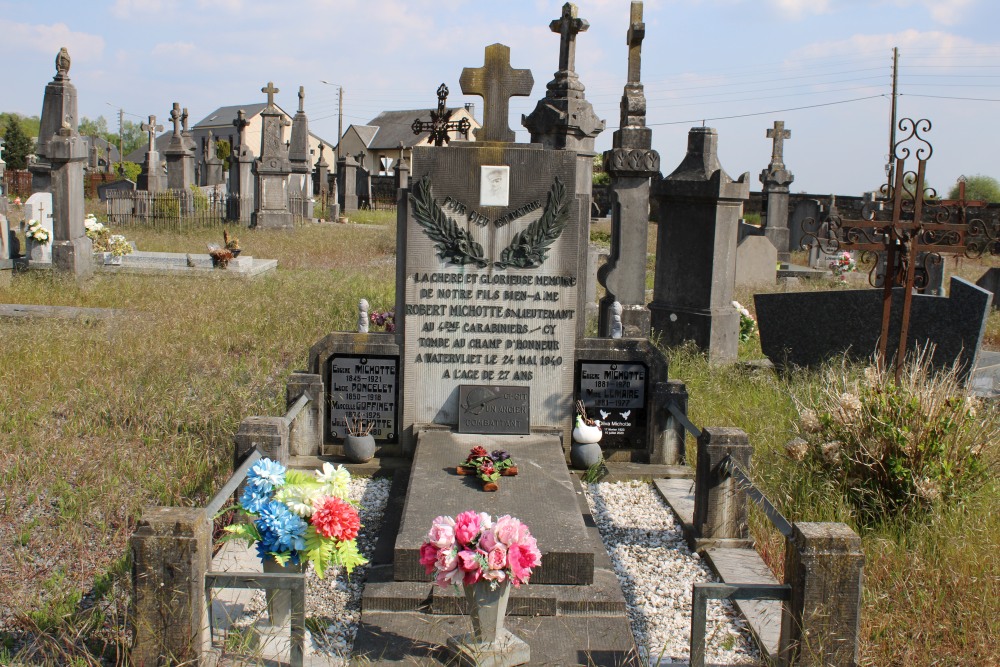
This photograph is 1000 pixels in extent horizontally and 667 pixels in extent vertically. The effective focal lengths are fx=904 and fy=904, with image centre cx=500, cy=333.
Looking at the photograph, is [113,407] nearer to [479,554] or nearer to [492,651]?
[492,651]

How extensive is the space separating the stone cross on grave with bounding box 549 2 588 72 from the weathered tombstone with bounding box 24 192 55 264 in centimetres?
833

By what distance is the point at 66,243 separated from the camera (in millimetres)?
13906

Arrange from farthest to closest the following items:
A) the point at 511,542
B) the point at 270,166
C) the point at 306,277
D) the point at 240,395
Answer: the point at 270,166, the point at 306,277, the point at 240,395, the point at 511,542

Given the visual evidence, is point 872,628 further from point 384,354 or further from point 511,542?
point 384,354

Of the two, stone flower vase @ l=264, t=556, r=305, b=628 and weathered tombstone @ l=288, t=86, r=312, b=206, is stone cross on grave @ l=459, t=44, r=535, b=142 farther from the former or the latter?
weathered tombstone @ l=288, t=86, r=312, b=206

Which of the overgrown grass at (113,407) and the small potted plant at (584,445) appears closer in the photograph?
the overgrown grass at (113,407)

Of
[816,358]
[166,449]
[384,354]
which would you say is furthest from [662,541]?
[816,358]

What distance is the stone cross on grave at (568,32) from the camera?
1151 centimetres

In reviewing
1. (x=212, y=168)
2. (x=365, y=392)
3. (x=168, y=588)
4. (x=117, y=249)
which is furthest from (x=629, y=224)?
(x=212, y=168)

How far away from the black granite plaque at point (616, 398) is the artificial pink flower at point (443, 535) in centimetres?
315

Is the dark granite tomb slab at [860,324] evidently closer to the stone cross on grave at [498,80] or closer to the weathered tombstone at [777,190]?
the stone cross on grave at [498,80]

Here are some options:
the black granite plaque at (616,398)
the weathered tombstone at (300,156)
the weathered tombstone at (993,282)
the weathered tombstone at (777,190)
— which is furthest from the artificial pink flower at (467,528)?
the weathered tombstone at (300,156)

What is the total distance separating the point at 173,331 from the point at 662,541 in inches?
261

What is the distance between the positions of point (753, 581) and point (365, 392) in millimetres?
3028
